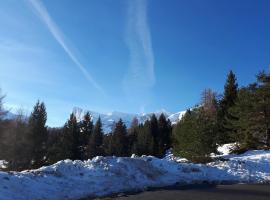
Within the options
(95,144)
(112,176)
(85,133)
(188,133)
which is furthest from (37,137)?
(112,176)

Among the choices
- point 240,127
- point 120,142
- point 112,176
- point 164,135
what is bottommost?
point 112,176

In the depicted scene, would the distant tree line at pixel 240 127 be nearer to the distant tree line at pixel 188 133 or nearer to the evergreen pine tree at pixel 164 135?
the distant tree line at pixel 188 133

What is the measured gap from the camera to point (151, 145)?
266 ft

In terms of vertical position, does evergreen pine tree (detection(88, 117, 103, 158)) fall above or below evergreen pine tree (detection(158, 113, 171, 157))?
below

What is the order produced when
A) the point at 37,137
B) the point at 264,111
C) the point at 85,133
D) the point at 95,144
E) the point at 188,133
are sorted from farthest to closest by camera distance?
1. the point at 95,144
2. the point at 85,133
3. the point at 37,137
4. the point at 264,111
5. the point at 188,133

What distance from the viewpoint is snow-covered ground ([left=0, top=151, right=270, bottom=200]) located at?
1658 centimetres

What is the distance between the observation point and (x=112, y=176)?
69.0 ft

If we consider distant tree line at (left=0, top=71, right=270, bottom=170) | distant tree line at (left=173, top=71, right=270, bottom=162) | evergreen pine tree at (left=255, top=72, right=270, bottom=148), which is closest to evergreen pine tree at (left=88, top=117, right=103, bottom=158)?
distant tree line at (left=0, top=71, right=270, bottom=170)

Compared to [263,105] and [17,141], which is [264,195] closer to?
[263,105]

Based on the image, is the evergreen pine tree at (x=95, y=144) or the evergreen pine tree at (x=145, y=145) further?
the evergreen pine tree at (x=145, y=145)

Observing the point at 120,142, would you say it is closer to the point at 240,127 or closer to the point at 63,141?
the point at 63,141

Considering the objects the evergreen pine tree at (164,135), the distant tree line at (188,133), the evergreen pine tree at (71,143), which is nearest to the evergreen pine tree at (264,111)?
the distant tree line at (188,133)

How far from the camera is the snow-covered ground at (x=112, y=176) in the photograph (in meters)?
16.6

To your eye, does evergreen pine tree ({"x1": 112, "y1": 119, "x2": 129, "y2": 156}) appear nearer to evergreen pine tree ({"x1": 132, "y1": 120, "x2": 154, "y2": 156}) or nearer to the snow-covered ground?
evergreen pine tree ({"x1": 132, "y1": 120, "x2": 154, "y2": 156})
